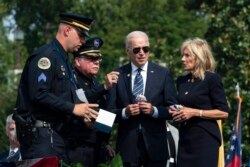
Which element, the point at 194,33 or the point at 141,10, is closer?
the point at 194,33

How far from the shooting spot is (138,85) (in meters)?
8.53

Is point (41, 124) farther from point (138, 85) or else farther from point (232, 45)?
point (232, 45)

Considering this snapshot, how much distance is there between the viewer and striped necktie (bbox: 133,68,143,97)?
848cm

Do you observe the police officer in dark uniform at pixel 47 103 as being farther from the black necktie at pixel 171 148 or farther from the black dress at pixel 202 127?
the black necktie at pixel 171 148

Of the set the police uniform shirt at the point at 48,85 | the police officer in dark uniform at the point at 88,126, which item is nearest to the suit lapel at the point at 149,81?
the police officer in dark uniform at the point at 88,126

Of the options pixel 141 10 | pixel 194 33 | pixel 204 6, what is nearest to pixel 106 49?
pixel 194 33

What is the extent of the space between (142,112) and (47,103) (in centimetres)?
114

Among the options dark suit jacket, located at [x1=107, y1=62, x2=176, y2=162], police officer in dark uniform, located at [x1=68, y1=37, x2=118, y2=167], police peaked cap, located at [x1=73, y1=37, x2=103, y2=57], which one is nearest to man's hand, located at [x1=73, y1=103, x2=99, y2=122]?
police officer in dark uniform, located at [x1=68, y1=37, x2=118, y2=167]

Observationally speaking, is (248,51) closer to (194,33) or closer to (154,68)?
(154,68)

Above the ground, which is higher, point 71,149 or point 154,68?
point 154,68

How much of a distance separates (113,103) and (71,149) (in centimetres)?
59

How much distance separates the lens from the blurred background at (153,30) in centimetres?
1395

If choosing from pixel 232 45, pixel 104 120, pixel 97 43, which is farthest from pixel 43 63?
pixel 232 45

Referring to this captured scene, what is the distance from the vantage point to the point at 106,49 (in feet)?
102
